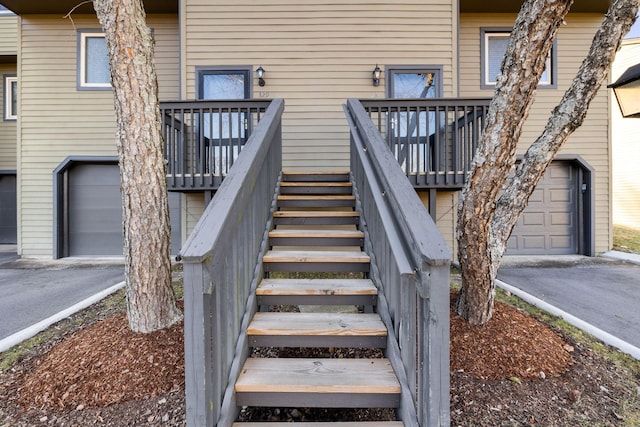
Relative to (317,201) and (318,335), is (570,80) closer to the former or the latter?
(317,201)

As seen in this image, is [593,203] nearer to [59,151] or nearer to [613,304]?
[613,304]

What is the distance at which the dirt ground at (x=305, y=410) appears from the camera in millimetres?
1787

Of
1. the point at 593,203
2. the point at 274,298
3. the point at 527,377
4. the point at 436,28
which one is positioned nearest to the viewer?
the point at 527,377

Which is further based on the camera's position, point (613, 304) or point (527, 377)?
point (613, 304)

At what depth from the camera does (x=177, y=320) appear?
247 centimetres

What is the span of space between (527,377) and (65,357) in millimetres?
3229

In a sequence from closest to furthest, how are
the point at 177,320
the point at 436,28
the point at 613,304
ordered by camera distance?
the point at 177,320, the point at 613,304, the point at 436,28

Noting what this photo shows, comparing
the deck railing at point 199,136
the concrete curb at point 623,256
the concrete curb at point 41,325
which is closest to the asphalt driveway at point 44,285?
the concrete curb at point 41,325

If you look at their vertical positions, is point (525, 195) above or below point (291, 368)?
above

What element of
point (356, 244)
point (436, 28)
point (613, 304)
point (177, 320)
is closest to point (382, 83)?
point (436, 28)

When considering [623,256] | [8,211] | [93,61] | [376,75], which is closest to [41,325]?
[93,61]

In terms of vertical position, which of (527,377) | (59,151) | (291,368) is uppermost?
(59,151)

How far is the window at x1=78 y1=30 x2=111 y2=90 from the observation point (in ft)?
18.8

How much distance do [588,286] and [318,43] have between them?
5485 millimetres
